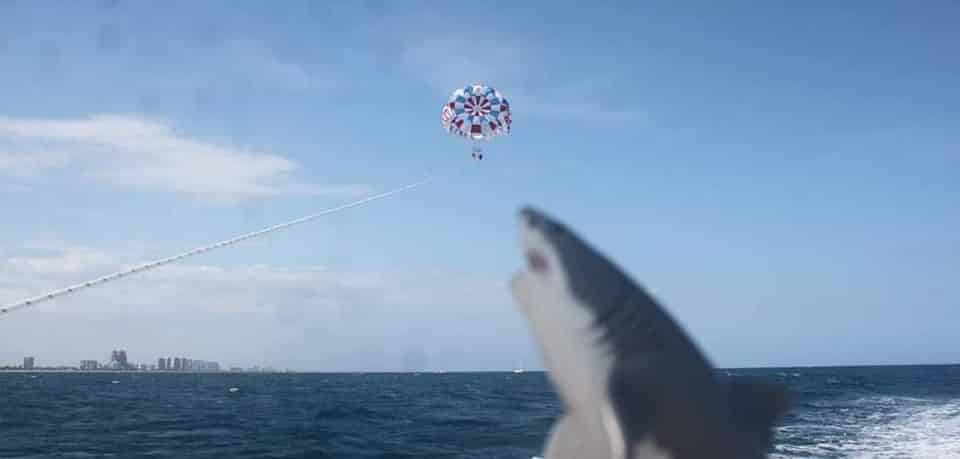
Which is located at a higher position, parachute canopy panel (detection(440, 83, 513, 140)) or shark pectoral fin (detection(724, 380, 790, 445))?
parachute canopy panel (detection(440, 83, 513, 140))

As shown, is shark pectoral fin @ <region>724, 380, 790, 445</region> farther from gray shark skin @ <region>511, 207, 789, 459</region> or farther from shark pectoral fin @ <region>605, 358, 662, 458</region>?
shark pectoral fin @ <region>605, 358, 662, 458</region>

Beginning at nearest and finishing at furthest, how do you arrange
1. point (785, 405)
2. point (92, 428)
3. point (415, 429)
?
point (785, 405) → point (415, 429) → point (92, 428)

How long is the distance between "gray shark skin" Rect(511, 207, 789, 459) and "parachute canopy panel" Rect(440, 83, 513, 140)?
2113 cm

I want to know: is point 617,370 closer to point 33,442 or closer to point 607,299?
point 607,299

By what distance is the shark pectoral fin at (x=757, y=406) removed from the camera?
10.3ft

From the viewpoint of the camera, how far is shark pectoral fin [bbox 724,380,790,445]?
10.3 ft

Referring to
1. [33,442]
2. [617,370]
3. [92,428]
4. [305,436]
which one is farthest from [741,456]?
[92,428]

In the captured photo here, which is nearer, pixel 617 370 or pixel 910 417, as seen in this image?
pixel 617 370

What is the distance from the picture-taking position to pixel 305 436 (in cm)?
3120

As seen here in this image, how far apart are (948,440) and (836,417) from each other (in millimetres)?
9654

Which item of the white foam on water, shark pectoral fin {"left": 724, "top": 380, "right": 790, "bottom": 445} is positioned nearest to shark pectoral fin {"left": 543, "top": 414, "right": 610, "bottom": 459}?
shark pectoral fin {"left": 724, "top": 380, "right": 790, "bottom": 445}

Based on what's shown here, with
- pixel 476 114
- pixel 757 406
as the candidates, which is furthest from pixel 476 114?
pixel 757 406

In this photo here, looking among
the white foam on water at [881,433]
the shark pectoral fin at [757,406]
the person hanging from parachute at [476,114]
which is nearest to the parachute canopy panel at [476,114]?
the person hanging from parachute at [476,114]

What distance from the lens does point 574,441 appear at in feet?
9.89
